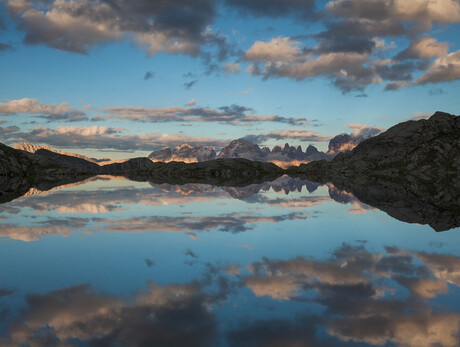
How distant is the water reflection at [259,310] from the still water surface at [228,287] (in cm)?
7

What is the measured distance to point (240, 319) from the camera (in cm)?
1733

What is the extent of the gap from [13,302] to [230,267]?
13.9m

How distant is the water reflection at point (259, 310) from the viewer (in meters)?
15.6

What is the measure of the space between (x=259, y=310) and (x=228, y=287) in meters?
3.93

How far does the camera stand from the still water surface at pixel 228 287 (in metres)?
16.0

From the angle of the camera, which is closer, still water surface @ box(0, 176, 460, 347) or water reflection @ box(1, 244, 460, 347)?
water reflection @ box(1, 244, 460, 347)

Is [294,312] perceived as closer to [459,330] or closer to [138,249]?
[459,330]

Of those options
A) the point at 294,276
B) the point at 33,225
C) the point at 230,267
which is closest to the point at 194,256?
the point at 230,267

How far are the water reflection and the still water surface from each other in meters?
0.07

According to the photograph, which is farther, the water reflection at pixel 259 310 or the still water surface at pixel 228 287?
the still water surface at pixel 228 287

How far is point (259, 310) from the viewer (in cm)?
1845

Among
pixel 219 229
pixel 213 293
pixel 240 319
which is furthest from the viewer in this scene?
pixel 219 229

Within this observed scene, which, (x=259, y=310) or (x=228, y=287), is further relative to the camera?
(x=228, y=287)

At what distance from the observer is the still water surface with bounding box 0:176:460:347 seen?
16.0 metres
